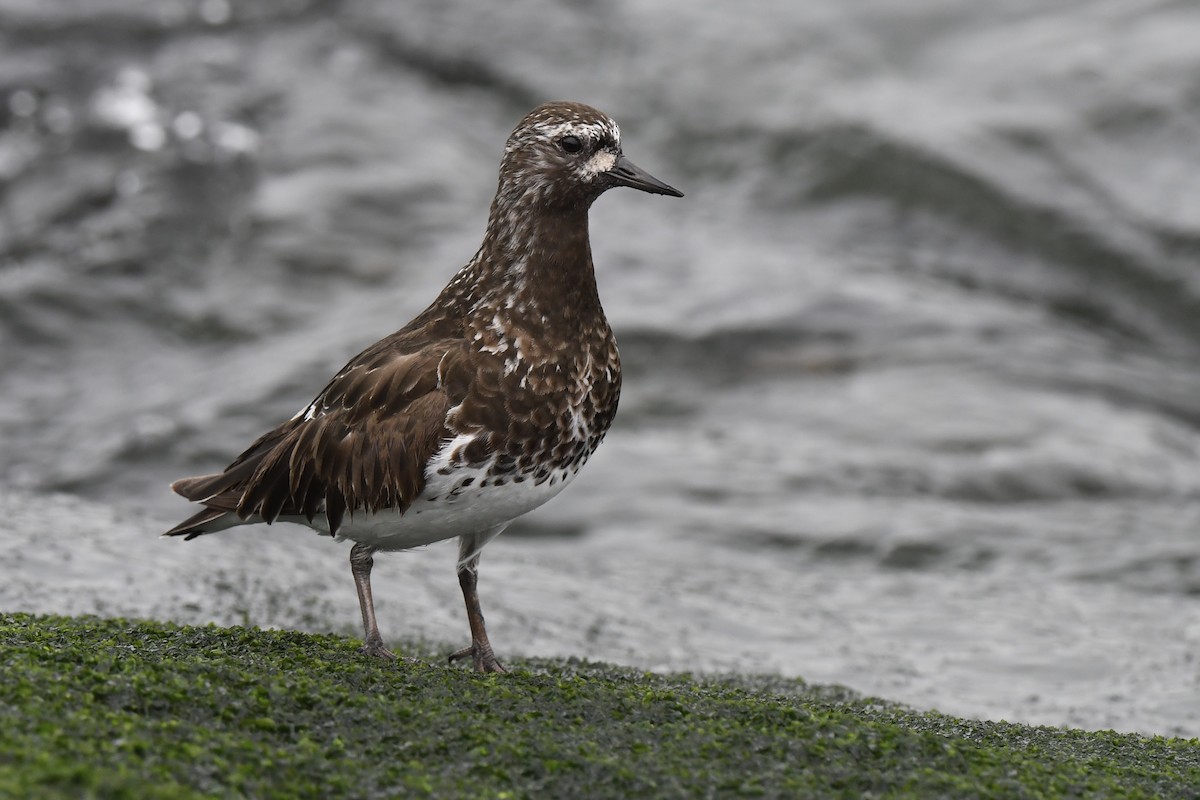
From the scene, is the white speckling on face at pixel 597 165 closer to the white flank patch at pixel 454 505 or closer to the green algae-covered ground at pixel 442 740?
the white flank patch at pixel 454 505

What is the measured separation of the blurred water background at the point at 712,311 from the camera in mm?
8375

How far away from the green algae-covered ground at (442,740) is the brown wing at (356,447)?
25.2 inches

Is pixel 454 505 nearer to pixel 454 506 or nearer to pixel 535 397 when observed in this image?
pixel 454 506

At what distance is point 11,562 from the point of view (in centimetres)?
716

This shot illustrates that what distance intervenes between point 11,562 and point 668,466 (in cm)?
590

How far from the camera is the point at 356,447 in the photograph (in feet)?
17.8

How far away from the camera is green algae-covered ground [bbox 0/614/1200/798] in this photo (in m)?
3.69

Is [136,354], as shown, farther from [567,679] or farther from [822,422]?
[567,679]

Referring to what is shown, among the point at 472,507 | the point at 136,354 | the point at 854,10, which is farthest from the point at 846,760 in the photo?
the point at 854,10

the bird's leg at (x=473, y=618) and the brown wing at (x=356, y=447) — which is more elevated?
the brown wing at (x=356, y=447)

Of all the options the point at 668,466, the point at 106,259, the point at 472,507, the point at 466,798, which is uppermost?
the point at 106,259

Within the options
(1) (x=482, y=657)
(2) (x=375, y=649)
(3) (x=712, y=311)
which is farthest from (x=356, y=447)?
(3) (x=712, y=311)

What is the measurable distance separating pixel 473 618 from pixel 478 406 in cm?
103

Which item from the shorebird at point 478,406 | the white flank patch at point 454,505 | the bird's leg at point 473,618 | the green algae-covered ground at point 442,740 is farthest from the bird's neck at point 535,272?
the green algae-covered ground at point 442,740
